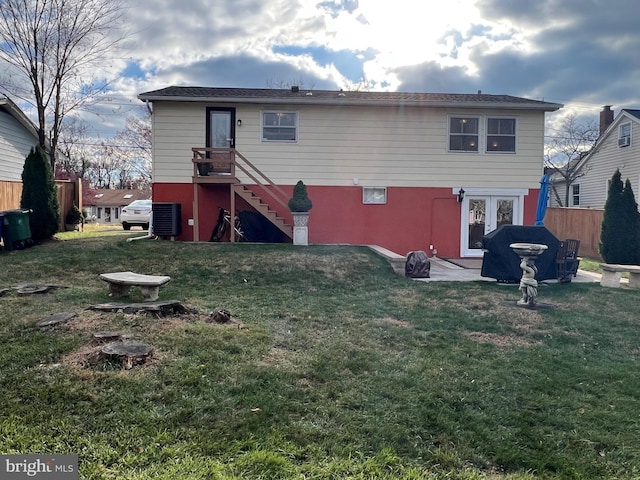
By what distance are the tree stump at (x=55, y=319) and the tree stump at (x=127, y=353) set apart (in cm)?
112

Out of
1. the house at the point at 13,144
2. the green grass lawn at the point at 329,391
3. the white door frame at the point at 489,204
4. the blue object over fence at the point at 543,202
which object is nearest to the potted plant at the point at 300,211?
the green grass lawn at the point at 329,391

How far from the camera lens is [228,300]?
21.1 ft

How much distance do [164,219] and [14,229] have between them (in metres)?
3.32

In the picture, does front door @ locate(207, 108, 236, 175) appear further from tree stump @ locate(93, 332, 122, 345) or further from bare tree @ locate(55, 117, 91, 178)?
bare tree @ locate(55, 117, 91, 178)

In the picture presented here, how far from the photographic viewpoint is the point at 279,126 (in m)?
12.5

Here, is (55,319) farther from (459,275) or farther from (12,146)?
(12,146)

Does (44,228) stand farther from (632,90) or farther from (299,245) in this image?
(632,90)

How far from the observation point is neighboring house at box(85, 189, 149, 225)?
4481 cm

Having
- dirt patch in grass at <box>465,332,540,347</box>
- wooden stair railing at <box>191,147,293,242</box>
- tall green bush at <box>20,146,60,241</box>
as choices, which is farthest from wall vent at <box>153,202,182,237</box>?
dirt patch in grass at <box>465,332,540,347</box>

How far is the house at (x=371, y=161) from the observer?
40.2 feet

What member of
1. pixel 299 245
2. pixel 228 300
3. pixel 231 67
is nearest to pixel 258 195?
pixel 299 245

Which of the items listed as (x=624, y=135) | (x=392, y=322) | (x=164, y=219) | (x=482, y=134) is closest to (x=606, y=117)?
(x=624, y=135)

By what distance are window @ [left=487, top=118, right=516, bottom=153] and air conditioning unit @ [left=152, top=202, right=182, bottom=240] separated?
361 inches

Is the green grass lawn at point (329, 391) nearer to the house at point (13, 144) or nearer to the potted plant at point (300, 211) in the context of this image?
the potted plant at point (300, 211)
